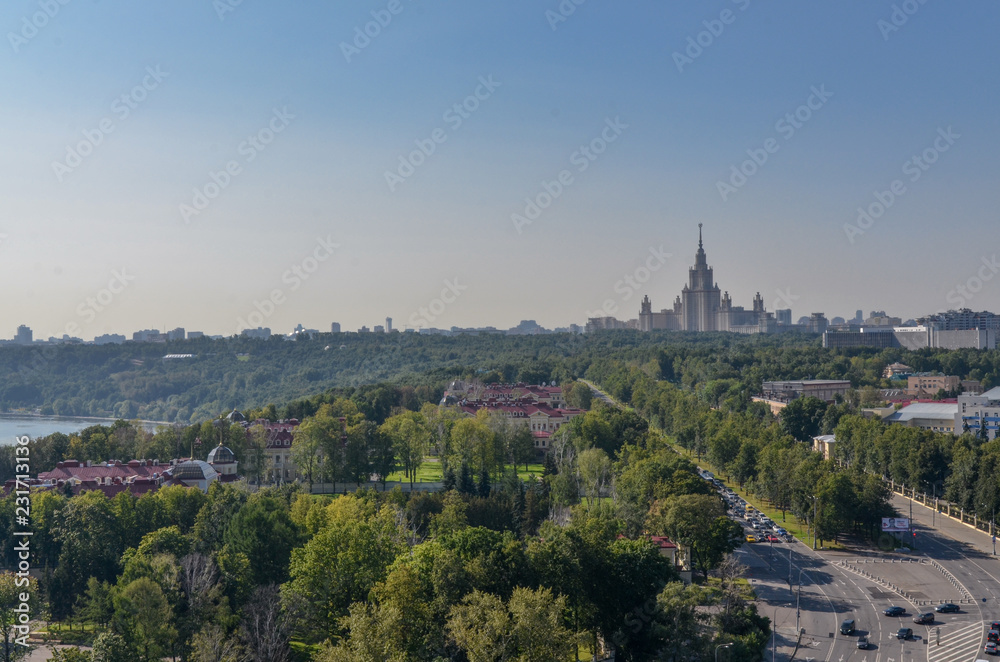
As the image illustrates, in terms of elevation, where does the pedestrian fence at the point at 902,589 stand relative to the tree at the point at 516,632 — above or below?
below

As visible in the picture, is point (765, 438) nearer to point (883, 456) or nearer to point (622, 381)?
point (883, 456)

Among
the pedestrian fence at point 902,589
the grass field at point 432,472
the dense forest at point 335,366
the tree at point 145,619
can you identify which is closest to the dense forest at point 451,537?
the tree at point 145,619

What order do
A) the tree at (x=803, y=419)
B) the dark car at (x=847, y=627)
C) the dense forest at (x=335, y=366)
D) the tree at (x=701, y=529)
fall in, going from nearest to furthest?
1. the dark car at (x=847, y=627)
2. the tree at (x=701, y=529)
3. the tree at (x=803, y=419)
4. the dense forest at (x=335, y=366)

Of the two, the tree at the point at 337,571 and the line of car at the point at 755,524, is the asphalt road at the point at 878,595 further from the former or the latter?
the tree at the point at 337,571

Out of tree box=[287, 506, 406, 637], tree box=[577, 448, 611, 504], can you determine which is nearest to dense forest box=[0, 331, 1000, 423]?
tree box=[577, 448, 611, 504]

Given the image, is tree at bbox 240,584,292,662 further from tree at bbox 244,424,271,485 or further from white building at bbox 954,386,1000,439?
white building at bbox 954,386,1000,439
